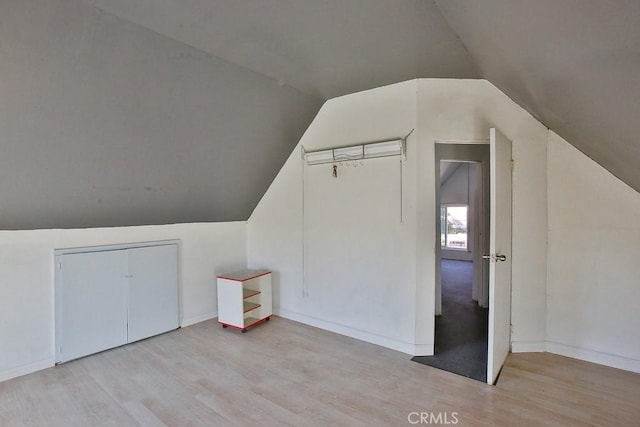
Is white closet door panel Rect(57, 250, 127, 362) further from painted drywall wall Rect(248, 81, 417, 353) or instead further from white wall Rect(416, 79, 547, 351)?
white wall Rect(416, 79, 547, 351)

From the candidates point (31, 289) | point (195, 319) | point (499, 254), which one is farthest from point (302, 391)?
point (31, 289)

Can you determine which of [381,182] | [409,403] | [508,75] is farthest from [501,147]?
[409,403]

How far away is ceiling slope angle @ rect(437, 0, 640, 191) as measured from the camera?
1.06 meters

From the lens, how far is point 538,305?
112 inches

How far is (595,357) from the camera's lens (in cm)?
266

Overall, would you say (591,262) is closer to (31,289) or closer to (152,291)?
(152,291)

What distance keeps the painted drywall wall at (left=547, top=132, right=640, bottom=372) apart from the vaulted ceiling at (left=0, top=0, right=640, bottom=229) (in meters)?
0.21

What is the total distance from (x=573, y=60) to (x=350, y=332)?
9.28 ft

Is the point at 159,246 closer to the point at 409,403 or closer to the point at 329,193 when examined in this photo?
the point at 329,193

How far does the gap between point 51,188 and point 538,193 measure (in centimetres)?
404

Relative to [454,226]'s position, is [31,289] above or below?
below

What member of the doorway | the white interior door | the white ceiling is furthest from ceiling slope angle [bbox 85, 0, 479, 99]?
the doorway

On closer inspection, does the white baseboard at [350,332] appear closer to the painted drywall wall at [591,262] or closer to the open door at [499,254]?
the open door at [499,254]

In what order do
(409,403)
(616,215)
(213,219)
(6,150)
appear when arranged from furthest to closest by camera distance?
(213,219), (616,215), (409,403), (6,150)
